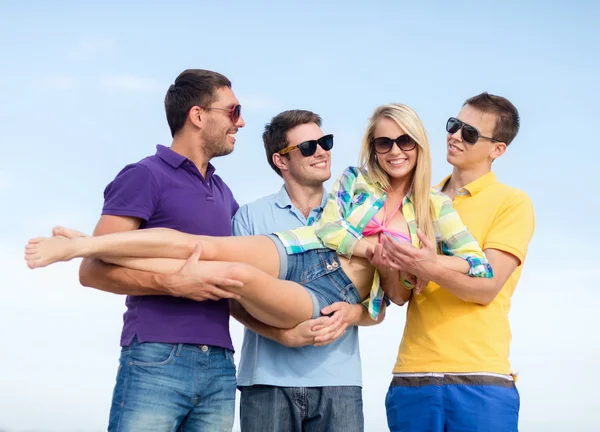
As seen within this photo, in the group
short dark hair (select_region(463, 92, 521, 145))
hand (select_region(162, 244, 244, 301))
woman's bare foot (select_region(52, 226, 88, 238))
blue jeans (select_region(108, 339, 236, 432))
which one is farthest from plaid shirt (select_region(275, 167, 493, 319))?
→ woman's bare foot (select_region(52, 226, 88, 238))

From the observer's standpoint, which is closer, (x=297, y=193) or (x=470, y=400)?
(x=470, y=400)

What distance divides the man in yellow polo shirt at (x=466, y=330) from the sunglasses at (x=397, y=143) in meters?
0.59

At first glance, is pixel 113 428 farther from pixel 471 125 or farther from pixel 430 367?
pixel 471 125

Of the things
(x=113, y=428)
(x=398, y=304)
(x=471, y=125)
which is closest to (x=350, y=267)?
(x=398, y=304)

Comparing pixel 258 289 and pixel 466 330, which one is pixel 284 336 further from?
pixel 466 330

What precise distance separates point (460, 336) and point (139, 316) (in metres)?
2.51

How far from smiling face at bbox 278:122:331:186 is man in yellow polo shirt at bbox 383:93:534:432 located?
1.28 meters

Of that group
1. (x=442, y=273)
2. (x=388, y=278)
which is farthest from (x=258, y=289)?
(x=442, y=273)

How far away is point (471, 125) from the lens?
268 inches

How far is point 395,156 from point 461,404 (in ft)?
6.84

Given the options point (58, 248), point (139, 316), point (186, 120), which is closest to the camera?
point (58, 248)

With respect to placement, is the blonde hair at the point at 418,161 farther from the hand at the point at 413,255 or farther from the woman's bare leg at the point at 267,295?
the woman's bare leg at the point at 267,295

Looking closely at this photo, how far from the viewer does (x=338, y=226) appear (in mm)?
6348

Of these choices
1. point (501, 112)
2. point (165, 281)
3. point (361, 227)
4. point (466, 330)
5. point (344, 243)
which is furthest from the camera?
point (501, 112)
